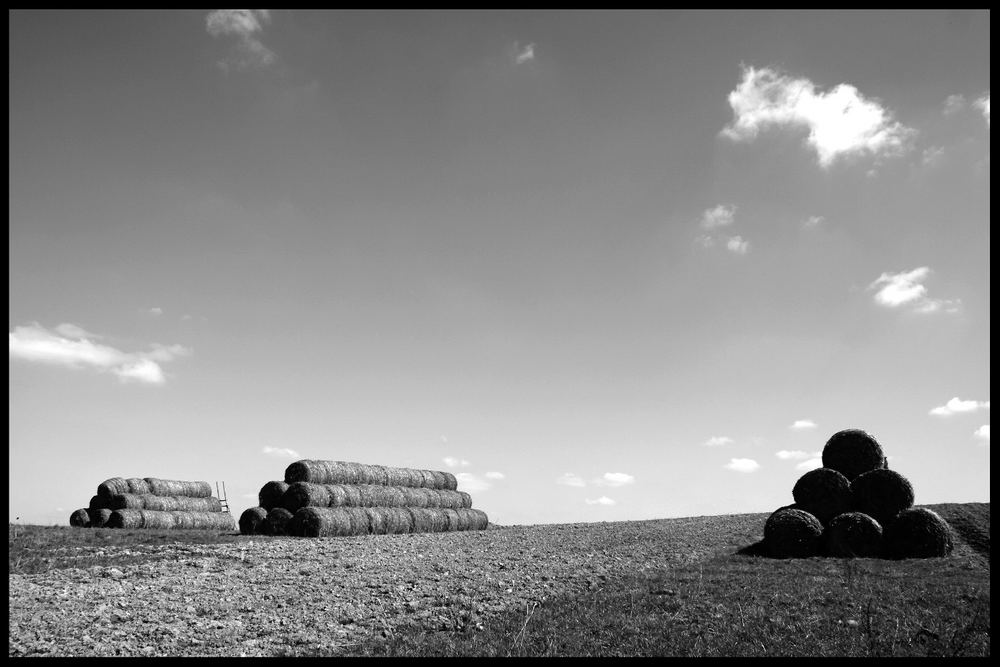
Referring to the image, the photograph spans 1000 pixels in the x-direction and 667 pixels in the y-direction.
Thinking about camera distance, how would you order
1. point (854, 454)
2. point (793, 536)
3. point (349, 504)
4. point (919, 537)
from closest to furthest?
1. point (919, 537)
2. point (793, 536)
3. point (854, 454)
4. point (349, 504)

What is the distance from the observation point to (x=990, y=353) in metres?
5.43

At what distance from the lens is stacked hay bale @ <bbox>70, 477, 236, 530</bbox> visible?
29.6 metres

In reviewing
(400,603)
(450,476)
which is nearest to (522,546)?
(400,603)

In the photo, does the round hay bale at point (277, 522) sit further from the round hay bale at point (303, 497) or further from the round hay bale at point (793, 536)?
the round hay bale at point (793, 536)

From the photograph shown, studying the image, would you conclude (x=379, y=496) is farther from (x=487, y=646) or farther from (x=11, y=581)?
(x=487, y=646)

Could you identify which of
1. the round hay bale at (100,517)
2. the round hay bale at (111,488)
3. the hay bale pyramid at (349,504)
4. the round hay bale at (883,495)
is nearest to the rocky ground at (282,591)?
the round hay bale at (883,495)

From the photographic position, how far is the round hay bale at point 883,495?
20234mm

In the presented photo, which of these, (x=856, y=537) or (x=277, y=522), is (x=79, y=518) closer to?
(x=277, y=522)

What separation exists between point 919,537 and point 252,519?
21873 millimetres

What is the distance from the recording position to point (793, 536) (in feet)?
59.7

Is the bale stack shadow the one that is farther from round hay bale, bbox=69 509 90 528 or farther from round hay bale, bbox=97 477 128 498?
round hay bale, bbox=69 509 90 528

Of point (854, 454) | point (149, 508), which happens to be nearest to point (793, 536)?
point (854, 454)
